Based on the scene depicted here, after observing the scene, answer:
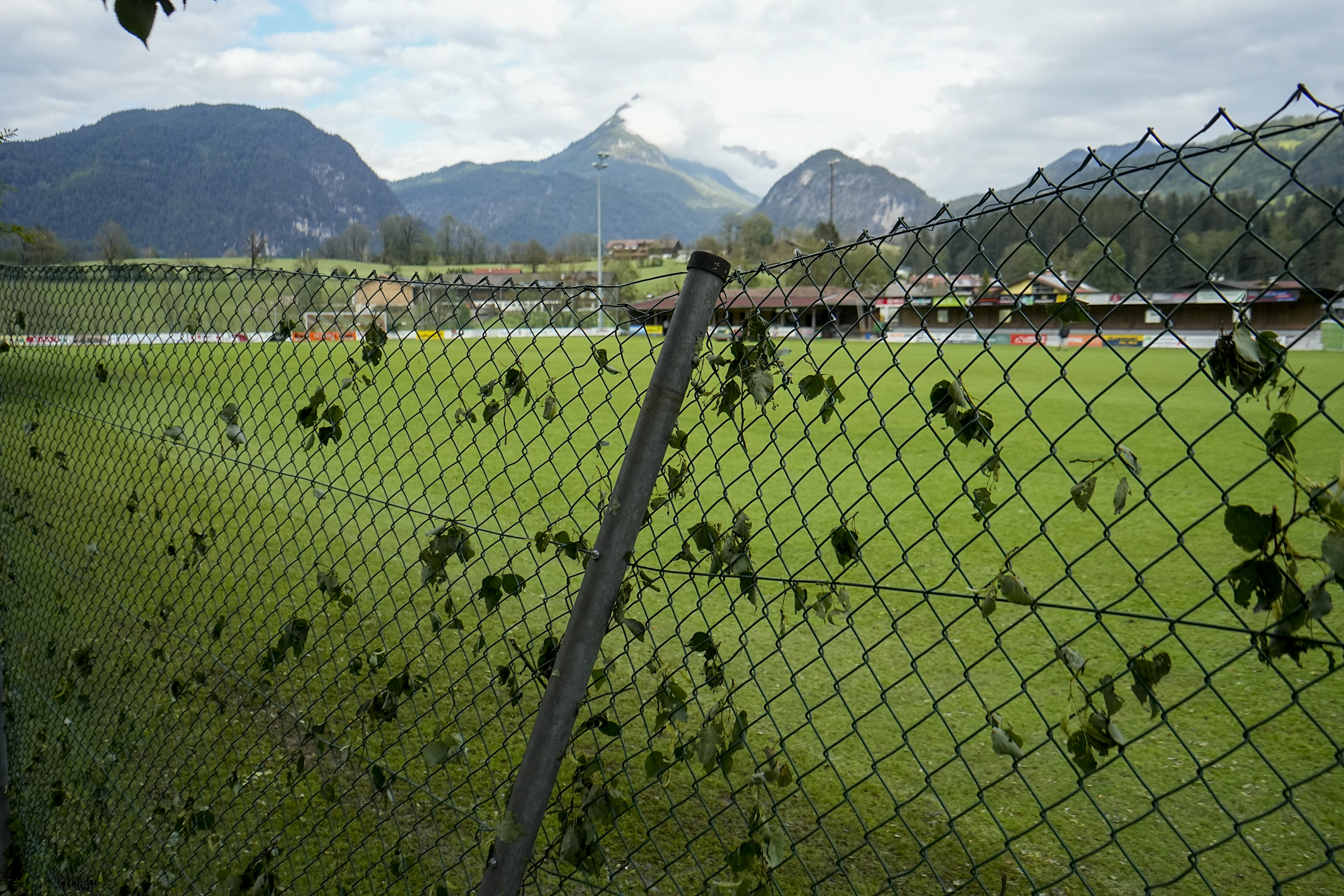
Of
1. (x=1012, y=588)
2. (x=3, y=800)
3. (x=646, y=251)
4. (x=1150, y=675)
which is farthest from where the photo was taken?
(x=646, y=251)

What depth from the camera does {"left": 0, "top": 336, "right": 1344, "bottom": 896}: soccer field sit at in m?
1.56

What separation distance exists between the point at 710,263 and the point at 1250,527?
0.82 m

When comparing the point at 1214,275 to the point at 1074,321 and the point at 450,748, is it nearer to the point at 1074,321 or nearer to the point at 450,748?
the point at 1074,321

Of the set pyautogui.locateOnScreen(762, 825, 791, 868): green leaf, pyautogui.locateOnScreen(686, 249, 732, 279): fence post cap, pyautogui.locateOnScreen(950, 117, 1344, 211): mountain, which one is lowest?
pyautogui.locateOnScreen(762, 825, 791, 868): green leaf

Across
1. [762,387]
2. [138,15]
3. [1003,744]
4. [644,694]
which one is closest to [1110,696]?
[1003,744]

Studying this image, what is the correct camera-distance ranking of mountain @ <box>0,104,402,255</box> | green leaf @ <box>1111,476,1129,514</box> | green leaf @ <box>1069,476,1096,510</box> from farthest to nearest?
mountain @ <box>0,104,402,255</box> < green leaf @ <box>1069,476,1096,510</box> < green leaf @ <box>1111,476,1129,514</box>

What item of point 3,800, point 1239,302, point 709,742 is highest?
point 1239,302

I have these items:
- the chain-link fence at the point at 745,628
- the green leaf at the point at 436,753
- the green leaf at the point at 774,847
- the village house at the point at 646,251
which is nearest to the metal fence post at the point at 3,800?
the chain-link fence at the point at 745,628

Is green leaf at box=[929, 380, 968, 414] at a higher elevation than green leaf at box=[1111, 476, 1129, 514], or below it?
higher

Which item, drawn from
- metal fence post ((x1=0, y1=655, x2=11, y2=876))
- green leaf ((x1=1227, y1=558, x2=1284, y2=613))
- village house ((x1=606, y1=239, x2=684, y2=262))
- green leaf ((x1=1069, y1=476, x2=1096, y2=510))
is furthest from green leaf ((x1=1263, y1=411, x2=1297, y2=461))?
village house ((x1=606, y1=239, x2=684, y2=262))

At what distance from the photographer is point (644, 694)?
151 inches

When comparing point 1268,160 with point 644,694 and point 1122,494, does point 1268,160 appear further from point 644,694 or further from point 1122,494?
point 644,694

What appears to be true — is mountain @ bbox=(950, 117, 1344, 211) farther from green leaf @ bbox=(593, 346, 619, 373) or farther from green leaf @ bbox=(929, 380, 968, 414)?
green leaf @ bbox=(593, 346, 619, 373)

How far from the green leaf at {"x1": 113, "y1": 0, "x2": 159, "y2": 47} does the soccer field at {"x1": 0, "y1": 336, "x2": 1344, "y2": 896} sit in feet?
2.67
